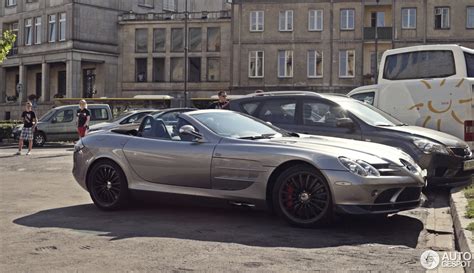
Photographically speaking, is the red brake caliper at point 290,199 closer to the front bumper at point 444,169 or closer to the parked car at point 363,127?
the parked car at point 363,127

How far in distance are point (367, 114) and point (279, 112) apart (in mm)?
1417

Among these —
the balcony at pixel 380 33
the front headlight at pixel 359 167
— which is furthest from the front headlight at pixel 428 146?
the balcony at pixel 380 33

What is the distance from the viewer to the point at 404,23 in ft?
152

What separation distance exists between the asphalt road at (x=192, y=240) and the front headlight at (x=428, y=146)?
0.77 m

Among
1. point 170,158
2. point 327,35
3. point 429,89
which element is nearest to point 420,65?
point 429,89

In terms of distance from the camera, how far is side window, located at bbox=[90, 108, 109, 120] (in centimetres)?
2633

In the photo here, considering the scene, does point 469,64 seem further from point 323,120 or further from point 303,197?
point 303,197

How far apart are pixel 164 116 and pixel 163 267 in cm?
349

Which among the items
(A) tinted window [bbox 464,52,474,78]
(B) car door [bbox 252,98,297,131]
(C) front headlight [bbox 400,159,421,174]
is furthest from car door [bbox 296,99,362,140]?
(A) tinted window [bbox 464,52,474,78]

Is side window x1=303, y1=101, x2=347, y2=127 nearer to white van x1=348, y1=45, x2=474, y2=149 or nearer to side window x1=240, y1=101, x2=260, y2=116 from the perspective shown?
side window x1=240, y1=101, x2=260, y2=116

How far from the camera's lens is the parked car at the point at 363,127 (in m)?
9.09

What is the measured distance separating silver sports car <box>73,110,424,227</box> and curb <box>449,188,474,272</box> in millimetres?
530

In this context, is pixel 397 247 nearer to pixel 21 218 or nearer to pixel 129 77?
pixel 21 218

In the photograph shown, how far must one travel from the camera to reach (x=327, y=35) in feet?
153
